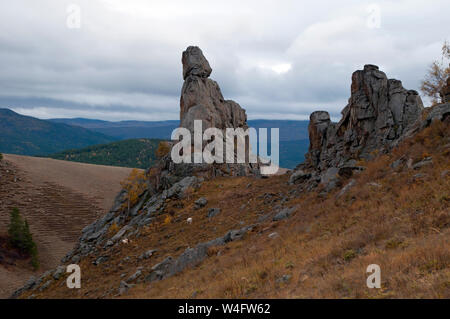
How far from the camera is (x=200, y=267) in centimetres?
1566

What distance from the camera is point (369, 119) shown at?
1116 inches

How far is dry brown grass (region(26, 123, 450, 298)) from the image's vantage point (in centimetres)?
870

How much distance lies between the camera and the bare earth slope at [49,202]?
54.0 metres

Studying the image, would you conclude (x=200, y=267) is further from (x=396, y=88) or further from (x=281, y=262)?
(x=396, y=88)

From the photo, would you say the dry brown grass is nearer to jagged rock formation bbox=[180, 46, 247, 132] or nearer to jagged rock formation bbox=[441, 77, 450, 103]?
jagged rock formation bbox=[441, 77, 450, 103]

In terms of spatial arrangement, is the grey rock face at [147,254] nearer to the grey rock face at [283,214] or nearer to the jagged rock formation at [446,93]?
the grey rock face at [283,214]

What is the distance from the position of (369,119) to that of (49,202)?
80.4 metres

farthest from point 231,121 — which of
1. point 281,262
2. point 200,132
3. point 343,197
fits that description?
point 281,262

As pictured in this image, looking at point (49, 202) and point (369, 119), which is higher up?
point (369, 119)

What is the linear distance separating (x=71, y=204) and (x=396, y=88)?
82171 mm

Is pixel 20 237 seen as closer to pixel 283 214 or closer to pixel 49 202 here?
pixel 49 202

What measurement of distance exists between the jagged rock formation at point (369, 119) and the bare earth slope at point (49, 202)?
45.5 m

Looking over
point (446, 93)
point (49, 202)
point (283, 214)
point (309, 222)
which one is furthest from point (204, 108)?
point (49, 202)

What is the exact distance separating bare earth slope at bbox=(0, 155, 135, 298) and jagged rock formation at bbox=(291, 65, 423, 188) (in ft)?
149
